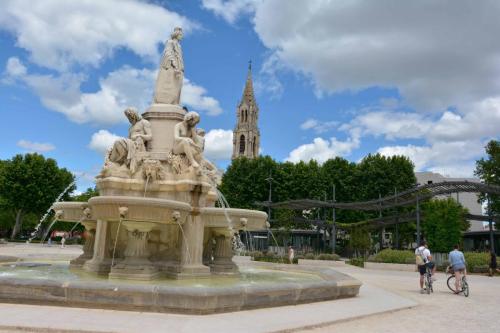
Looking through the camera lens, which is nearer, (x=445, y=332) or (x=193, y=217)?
(x=445, y=332)

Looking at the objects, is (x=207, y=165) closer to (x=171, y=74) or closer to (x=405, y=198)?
(x=171, y=74)

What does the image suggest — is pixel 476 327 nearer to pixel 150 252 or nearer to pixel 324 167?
pixel 150 252

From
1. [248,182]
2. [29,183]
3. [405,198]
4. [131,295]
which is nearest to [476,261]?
[405,198]

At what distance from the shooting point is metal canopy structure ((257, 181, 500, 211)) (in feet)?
104

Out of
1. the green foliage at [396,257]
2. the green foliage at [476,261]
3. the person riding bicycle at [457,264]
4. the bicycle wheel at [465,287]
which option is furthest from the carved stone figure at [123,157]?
the green foliage at [476,261]

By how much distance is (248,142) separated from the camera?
11031 centimetres

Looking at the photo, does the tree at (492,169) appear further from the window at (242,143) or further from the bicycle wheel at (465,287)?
the window at (242,143)

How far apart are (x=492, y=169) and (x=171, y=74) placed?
3919 cm

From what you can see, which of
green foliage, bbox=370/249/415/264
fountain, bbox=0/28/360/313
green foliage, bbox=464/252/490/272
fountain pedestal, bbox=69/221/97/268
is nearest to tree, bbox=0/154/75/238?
green foliage, bbox=370/249/415/264

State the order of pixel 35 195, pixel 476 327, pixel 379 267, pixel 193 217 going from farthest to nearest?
pixel 35 195 < pixel 379 267 < pixel 193 217 < pixel 476 327

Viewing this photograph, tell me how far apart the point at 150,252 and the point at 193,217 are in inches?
56.4

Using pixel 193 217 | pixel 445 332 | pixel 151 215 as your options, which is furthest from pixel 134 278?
pixel 445 332

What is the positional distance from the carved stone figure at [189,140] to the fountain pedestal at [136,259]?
234 cm

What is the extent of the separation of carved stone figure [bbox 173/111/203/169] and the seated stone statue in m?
1.09
